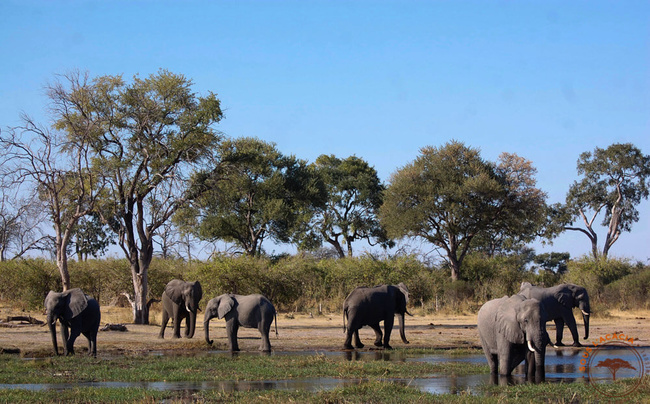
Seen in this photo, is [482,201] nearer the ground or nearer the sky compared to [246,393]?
nearer the sky

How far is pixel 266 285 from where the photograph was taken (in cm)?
3831

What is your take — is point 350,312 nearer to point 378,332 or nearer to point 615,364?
point 378,332

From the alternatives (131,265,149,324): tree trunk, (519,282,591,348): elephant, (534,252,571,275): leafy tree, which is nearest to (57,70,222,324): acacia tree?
(131,265,149,324): tree trunk

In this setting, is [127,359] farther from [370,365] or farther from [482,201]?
[482,201]

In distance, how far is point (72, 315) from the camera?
18469mm

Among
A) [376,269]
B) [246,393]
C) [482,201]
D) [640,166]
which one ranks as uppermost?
[640,166]

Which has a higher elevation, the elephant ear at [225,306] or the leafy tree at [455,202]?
the leafy tree at [455,202]

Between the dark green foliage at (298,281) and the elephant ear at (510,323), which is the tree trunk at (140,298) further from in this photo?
the elephant ear at (510,323)

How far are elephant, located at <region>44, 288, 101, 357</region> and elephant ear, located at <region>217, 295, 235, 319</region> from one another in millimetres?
3454

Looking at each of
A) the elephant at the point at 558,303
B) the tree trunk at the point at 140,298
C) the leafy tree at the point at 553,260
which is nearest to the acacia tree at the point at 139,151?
the tree trunk at the point at 140,298

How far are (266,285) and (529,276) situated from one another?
17.9 meters

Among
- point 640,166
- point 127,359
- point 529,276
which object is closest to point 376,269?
point 529,276

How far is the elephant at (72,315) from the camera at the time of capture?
18406mm

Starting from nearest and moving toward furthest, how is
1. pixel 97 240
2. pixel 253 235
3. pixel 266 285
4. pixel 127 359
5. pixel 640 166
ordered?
1. pixel 127 359
2. pixel 266 285
3. pixel 253 235
4. pixel 640 166
5. pixel 97 240
